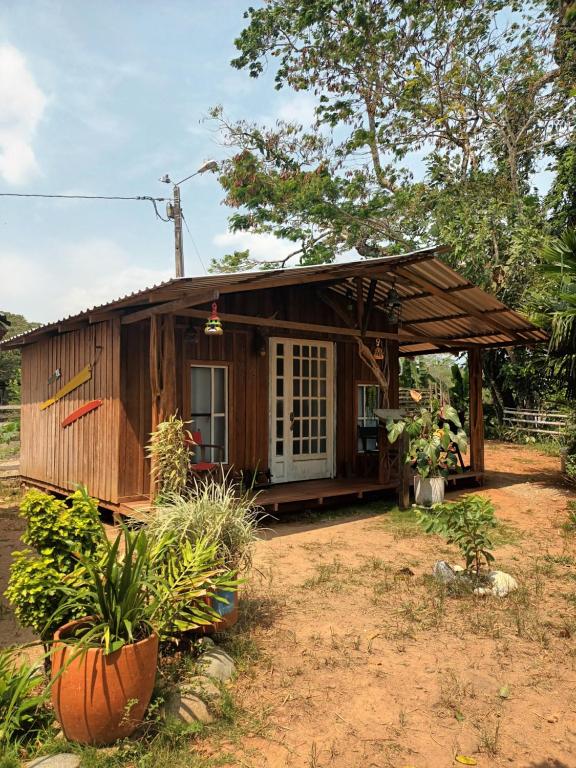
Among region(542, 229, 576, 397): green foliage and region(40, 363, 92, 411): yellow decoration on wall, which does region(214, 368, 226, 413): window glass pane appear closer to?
region(40, 363, 92, 411): yellow decoration on wall

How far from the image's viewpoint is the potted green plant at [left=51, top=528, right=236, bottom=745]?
7.86 ft

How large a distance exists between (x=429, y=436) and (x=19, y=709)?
6483 mm

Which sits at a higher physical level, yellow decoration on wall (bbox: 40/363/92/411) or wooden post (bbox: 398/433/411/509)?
yellow decoration on wall (bbox: 40/363/92/411)

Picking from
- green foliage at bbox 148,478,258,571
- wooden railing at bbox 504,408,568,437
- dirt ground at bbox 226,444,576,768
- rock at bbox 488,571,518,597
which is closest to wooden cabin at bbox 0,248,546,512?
dirt ground at bbox 226,444,576,768

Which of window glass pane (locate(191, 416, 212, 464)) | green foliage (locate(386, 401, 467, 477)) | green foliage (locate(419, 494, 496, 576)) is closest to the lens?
green foliage (locate(419, 494, 496, 576))

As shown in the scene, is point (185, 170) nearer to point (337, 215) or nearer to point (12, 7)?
point (337, 215)

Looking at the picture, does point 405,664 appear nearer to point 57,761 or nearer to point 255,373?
point 57,761

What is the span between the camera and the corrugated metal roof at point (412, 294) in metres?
5.88

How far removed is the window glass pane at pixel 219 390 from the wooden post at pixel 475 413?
16.5 feet

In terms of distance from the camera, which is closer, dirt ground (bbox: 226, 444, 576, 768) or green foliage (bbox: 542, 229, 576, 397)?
dirt ground (bbox: 226, 444, 576, 768)

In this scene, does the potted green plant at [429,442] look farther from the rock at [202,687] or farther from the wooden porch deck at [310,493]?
the rock at [202,687]

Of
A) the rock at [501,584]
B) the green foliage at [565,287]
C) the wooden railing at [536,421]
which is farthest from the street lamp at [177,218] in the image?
the rock at [501,584]

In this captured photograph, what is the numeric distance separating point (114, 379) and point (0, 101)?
471 centimetres

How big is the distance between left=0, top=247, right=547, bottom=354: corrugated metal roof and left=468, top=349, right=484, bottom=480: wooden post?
14.3 inches
